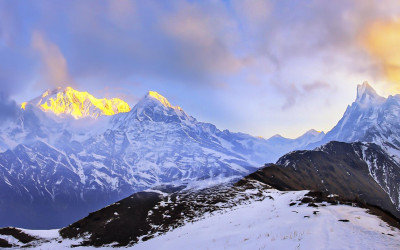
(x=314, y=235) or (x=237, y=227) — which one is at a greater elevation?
(x=314, y=235)

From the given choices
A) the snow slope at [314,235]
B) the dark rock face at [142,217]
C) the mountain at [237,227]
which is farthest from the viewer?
the dark rock face at [142,217]

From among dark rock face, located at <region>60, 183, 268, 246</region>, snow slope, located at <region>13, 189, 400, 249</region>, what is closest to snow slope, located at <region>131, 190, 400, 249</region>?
snow slope, located at <region>13, 189, 400, 249</region>

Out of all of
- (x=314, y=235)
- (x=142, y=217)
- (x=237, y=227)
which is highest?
(x=314, y=235)

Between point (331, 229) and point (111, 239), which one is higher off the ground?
point (331, 229)

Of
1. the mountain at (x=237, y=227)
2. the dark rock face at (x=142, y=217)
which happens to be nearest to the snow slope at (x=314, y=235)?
the mountain at (x=237, y=227)

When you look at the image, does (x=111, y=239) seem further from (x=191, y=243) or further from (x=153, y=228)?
(x=191, y=243)

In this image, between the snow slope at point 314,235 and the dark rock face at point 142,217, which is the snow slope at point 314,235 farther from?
the dark rock face at point 142,217

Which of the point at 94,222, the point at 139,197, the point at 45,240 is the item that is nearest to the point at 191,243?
the point at 94,222

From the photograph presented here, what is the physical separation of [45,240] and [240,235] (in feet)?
216

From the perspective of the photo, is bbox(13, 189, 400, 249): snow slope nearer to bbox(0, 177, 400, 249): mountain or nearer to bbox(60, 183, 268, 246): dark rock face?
bbox(0, 177, 400, 249): mountain

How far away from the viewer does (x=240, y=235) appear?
26.2 meters

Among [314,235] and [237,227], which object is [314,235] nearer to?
[314,235]

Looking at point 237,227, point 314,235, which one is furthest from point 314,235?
point 237,227

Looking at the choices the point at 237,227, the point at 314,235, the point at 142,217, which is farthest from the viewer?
the point at 142,217
